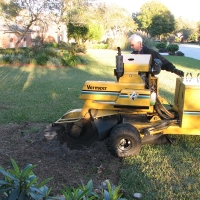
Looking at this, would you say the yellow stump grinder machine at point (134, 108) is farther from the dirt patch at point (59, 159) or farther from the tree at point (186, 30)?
the tree at point (186, 30)

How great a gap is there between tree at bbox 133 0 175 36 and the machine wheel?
174 ft

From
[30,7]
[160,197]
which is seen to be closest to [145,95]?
[160,197]

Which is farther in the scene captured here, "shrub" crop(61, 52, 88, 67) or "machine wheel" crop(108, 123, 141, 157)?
"shrub" crop(61, 52, 88, 67)

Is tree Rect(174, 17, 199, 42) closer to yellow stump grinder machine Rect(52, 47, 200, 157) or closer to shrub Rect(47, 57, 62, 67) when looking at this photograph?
shrub Rect(47, 57, 62, 67)

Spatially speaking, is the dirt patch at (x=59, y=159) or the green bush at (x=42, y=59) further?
the green bush at (x=42, y=59)

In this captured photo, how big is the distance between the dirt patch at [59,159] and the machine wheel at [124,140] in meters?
0.16

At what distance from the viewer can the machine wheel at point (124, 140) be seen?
403cm

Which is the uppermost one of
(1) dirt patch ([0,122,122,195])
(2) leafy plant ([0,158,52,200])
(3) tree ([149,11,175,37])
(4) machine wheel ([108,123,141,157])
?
(3) tree ([149,11,175,37])

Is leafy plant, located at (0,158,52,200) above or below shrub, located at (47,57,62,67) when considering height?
above

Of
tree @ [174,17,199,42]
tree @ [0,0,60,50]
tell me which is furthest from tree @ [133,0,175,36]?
tree @ [0,0,60,50]

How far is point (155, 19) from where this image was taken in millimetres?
56969

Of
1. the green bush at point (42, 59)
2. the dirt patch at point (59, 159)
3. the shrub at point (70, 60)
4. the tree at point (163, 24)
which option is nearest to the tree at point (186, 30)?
the tree at point (163, 24)

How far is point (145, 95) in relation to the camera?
13.3ft

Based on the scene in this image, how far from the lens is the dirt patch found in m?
3.59
